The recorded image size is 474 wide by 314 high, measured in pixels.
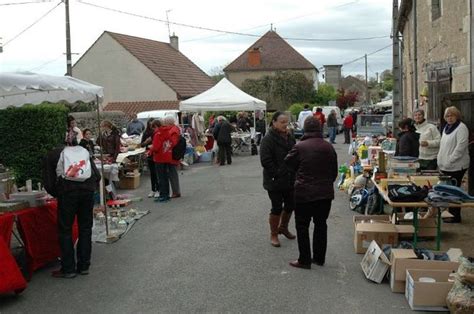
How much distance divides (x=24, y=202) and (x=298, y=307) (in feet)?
11.4

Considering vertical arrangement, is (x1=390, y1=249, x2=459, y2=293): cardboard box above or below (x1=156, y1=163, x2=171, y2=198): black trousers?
below

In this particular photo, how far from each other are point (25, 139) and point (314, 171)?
8.50 metres

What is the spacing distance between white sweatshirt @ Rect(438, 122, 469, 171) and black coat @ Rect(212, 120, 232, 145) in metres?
10.8

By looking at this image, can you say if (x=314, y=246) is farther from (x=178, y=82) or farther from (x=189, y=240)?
(x=178, y=82)

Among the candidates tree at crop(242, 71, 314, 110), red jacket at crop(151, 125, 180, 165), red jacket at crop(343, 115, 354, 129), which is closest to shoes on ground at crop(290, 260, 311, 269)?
red jacket at crop(151, 125, 180, 165)

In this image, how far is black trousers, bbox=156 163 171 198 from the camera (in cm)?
1181

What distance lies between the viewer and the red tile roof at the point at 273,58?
57.1 meters

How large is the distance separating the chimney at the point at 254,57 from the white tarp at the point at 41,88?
4920cm

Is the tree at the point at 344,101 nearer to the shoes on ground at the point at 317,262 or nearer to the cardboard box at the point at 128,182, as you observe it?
the cardboard box at the point at 128,182

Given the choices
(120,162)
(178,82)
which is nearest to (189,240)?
(120,162)

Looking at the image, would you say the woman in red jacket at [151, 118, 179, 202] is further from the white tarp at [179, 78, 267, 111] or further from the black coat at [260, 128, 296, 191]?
the white tarp at [179, 78, 267, 111]

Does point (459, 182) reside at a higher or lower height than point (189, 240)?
higher

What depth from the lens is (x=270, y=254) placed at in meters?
7.36

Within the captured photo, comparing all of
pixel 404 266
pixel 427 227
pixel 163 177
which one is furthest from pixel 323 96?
pixel 404 266
